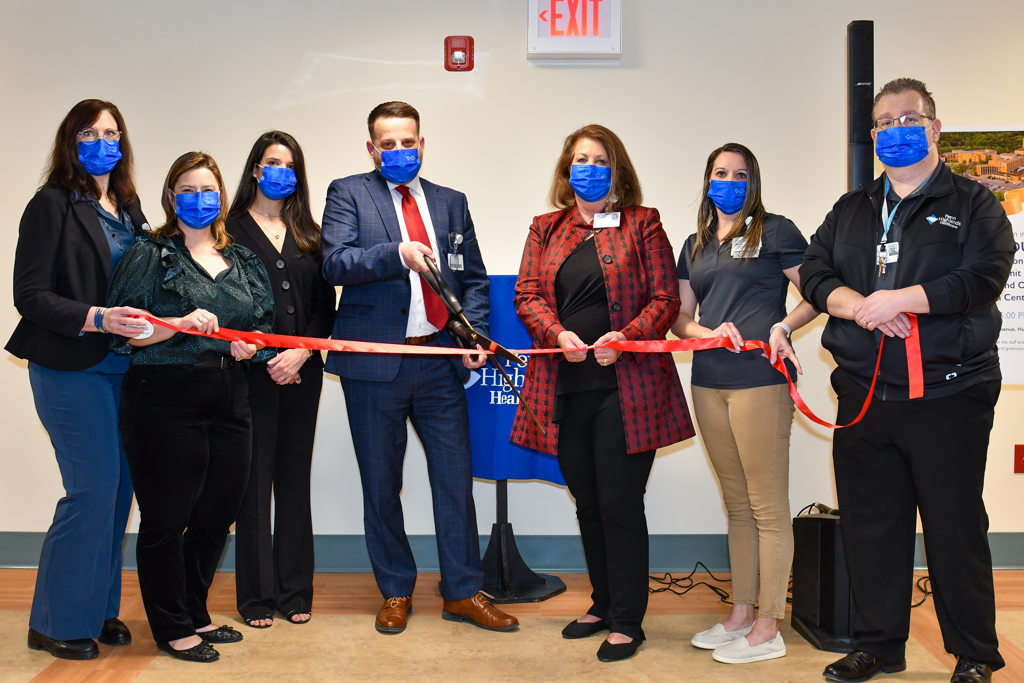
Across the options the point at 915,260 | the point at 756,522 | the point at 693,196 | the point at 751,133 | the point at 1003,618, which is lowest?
the point at 1003,618

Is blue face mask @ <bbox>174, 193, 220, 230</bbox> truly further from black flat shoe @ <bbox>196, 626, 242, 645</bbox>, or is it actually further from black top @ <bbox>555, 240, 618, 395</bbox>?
black flat shoe @ <bbox>196, 626, 242, 645</bbox>

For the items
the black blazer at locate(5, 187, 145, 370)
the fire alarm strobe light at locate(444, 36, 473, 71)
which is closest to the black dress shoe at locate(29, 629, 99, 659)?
the black blazer at locate(5, 187, 145, 370)

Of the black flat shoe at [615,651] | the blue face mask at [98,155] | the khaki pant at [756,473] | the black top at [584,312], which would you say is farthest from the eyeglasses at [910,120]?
the blue face mask at [98,155]

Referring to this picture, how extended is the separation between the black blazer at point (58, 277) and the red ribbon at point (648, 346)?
12.9 inches

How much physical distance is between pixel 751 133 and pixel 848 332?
1.71 m

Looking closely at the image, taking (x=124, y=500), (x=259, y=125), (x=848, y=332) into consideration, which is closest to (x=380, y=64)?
(x=259, y=125)

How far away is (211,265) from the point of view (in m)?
2.95

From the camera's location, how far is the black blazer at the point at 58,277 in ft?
9.21

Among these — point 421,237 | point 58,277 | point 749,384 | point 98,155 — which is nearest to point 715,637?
point 749,384

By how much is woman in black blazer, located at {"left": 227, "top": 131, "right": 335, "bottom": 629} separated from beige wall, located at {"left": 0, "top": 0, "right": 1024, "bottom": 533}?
0.89 meters

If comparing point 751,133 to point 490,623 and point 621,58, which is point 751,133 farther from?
point 490,623

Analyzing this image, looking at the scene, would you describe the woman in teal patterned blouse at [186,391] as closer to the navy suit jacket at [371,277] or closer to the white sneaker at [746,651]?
the navy suit jacket at [371,277]

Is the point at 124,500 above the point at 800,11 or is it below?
below

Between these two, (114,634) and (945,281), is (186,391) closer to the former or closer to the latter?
(114,634)
